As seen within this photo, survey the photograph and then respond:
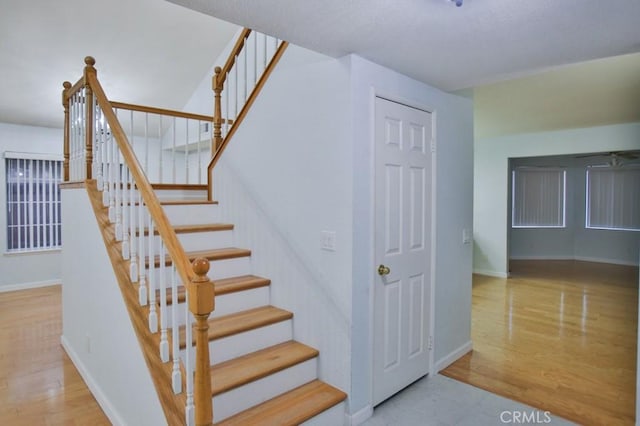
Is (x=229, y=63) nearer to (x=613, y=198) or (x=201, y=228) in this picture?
(x=201, y=228)

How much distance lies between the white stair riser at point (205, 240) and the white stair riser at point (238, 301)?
61 centimetres

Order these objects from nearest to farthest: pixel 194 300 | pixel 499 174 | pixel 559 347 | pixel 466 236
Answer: pixel 194 300 < pixel 466 236 < pixel 559 347 < pixel 499 174

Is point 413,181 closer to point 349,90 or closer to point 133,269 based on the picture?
point 349,90

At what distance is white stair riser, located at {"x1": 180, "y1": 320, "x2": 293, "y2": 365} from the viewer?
2.31 metres

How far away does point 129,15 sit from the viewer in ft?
14.9

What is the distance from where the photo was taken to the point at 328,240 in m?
2.42

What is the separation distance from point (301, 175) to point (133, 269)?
1187 millimetres

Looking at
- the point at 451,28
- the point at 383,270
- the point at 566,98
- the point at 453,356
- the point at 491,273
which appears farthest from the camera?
the point at 491,273

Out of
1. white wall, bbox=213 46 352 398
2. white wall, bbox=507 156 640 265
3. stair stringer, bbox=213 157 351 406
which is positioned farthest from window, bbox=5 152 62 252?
white wall, bbox=507 156 640 265

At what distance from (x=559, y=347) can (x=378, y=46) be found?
3.25 meters

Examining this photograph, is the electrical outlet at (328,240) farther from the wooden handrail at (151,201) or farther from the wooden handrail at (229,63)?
the wooden handrail at (229,63)

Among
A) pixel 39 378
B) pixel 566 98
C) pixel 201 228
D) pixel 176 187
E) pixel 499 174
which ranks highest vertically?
pixel 566 98

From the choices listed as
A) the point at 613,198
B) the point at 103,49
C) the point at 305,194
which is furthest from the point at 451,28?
the point at 613,198

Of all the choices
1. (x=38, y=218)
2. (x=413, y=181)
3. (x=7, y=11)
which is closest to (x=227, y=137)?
(x=413, y=181)
